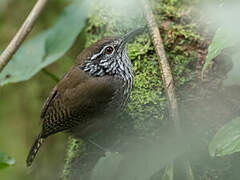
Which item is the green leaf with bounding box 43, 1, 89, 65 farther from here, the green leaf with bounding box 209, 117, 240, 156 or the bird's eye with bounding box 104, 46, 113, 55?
the green leaf with bounding box 209, 117, 240, 156

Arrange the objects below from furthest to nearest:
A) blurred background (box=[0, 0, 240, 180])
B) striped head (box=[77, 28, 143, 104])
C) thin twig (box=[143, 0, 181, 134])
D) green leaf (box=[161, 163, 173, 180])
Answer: striped head (box=[77, 28, 143, 104]) < thin twig (box=[143, 0, 181, 134]) < blurred background (box=[0, 0, 240, 180]) < green leaf (box=[161, 163, 173, 180])

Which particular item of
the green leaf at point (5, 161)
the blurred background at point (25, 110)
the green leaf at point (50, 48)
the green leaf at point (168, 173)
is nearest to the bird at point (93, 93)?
the green leaf at point (5, 161)

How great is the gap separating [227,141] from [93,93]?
139 cm

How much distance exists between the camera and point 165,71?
296cm

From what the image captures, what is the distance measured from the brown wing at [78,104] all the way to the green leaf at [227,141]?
123cm

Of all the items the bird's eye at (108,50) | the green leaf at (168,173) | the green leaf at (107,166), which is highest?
the bird's eye at (108,50)

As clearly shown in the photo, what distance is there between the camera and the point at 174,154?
8.07 ft

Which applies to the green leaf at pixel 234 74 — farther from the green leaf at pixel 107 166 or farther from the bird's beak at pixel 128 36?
the green leaf at pixel 107 166

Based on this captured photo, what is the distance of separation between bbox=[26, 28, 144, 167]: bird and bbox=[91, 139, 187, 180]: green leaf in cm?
52

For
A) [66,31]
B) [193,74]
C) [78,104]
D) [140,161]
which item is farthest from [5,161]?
[66,31]

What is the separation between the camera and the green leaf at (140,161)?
2.44 metres

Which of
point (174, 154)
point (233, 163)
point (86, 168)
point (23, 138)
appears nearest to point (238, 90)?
point (233, 163)

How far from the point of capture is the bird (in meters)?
3.23

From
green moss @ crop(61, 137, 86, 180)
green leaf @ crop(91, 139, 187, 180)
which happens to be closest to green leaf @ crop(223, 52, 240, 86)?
green leaf @ crop(91, 139, 187, 180)
